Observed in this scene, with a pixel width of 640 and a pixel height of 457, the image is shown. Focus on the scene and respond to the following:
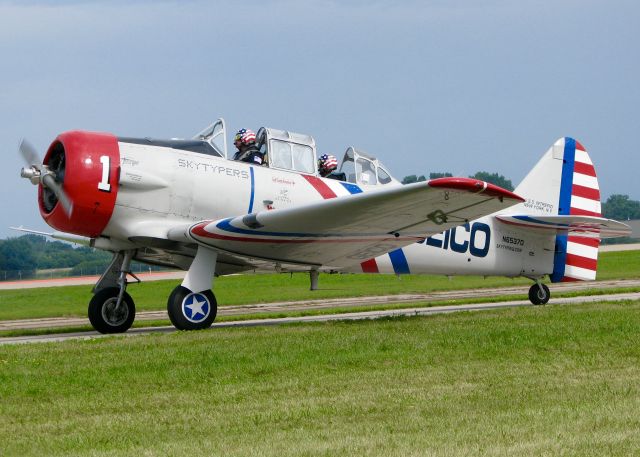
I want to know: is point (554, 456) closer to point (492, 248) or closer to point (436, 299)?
point (492, 248)

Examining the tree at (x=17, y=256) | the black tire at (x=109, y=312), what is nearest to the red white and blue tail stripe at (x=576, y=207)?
the black tire at (x=109, y=312)

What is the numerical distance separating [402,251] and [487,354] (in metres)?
6.06

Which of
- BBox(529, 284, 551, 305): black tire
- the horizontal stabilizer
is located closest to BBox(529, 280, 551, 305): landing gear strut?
BBox(529, 284, 551, 305): black tire

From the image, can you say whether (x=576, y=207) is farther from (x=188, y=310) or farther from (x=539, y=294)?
(x=188, y=310)

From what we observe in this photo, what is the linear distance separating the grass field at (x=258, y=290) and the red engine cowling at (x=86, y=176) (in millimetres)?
10475

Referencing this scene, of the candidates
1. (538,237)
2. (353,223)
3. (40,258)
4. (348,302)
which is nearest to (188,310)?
(353,223)

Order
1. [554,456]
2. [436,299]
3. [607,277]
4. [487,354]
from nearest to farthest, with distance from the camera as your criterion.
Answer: [554,456]
[487,354]
[436,299]
[607,277]

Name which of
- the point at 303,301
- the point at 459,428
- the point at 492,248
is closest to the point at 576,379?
the point at 459,428

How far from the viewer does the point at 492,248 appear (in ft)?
55.4

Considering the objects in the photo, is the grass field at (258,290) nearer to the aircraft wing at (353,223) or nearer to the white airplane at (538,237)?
the white airplane at (538,237)

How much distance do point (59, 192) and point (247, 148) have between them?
291 cm

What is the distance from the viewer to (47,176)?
13.4 meters

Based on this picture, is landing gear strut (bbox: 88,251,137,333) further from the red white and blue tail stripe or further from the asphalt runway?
the red white and blue tail stripe

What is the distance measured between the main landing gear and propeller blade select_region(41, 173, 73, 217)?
147cm
